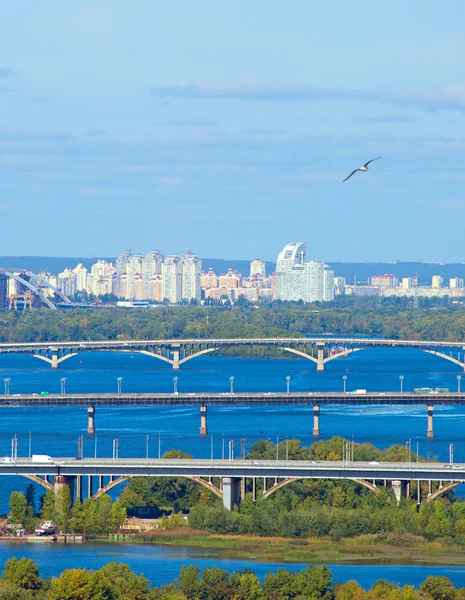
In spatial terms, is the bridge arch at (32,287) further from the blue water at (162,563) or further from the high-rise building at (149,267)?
the blue water at (162,563)

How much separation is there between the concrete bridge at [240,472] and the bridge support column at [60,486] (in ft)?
0.07

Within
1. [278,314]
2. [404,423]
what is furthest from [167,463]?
[278,314]

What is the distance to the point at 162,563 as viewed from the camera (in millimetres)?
31656

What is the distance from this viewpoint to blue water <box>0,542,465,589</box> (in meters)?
30.4

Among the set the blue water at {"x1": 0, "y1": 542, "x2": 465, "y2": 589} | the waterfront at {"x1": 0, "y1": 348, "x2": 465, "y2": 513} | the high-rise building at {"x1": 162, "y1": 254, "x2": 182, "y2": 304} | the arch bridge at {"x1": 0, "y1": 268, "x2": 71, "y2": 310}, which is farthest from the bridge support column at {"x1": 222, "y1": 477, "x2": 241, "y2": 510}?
the high-rise building at {"x1": 162, "y1": 254, "x2": 182, "y2": 304}

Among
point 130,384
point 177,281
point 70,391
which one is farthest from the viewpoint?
point 177,281

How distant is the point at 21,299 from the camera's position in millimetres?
143125

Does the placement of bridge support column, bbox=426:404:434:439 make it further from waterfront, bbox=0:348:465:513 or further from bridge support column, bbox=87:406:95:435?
bridge support column, bbox=87:406:95:435

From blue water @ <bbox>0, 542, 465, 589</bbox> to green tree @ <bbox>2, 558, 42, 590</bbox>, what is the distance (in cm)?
196

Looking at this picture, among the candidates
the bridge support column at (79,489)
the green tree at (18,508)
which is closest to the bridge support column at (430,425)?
the bridge support column at (79,489)

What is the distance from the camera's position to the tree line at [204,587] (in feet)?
87.3

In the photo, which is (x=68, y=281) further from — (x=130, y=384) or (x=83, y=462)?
(x=83, y=462)

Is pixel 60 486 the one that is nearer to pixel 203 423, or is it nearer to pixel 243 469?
pixel 243 469

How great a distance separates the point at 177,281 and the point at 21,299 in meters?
29.4
